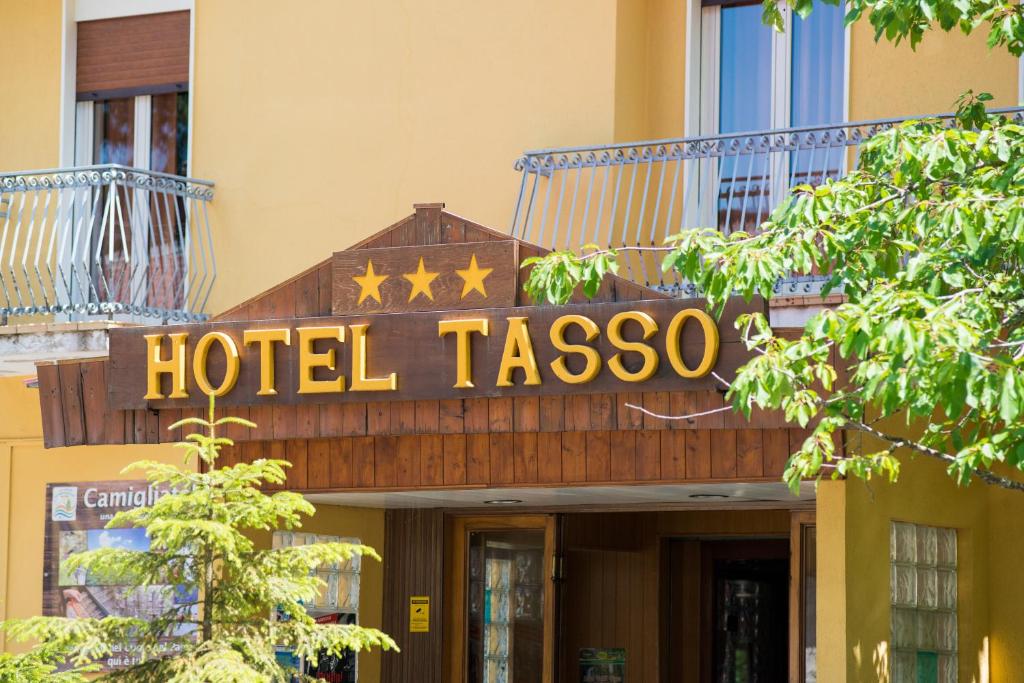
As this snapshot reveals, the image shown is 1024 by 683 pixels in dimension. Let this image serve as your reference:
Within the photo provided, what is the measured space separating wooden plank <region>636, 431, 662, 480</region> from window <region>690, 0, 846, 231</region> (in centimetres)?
226

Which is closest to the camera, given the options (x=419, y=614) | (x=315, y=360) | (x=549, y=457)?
(x=315, y=360)

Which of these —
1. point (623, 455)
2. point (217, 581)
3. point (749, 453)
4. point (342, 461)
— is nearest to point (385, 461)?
point (342, 461)

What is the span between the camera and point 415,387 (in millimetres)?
10492

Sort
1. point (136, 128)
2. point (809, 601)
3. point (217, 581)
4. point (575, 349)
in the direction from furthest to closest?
point (136, 128), point (809, 601), point (575, 349), point (217, 581)

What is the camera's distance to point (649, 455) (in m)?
10.6

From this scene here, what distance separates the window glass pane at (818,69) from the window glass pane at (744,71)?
0.25 meters

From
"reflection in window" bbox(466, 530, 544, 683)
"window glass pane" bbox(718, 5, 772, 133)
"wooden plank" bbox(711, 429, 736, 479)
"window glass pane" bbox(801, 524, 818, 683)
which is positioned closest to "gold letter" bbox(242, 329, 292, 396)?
"wooden plank" bbox(711, 429, 736, 479)

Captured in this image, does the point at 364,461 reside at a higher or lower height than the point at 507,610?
higher

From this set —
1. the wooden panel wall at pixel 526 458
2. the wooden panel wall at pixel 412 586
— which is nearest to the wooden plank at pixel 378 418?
the wooden panel wall at pixel 526 458

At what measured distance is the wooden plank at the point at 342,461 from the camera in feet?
37.6

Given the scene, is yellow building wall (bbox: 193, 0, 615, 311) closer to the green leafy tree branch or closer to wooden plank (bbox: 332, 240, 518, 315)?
wooden plank (bbox: 332, 240, 518, 315)

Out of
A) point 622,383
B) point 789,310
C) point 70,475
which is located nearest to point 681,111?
point 789,310

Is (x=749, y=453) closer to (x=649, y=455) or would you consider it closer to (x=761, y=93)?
(x=649, y=455)

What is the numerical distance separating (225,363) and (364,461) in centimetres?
118
